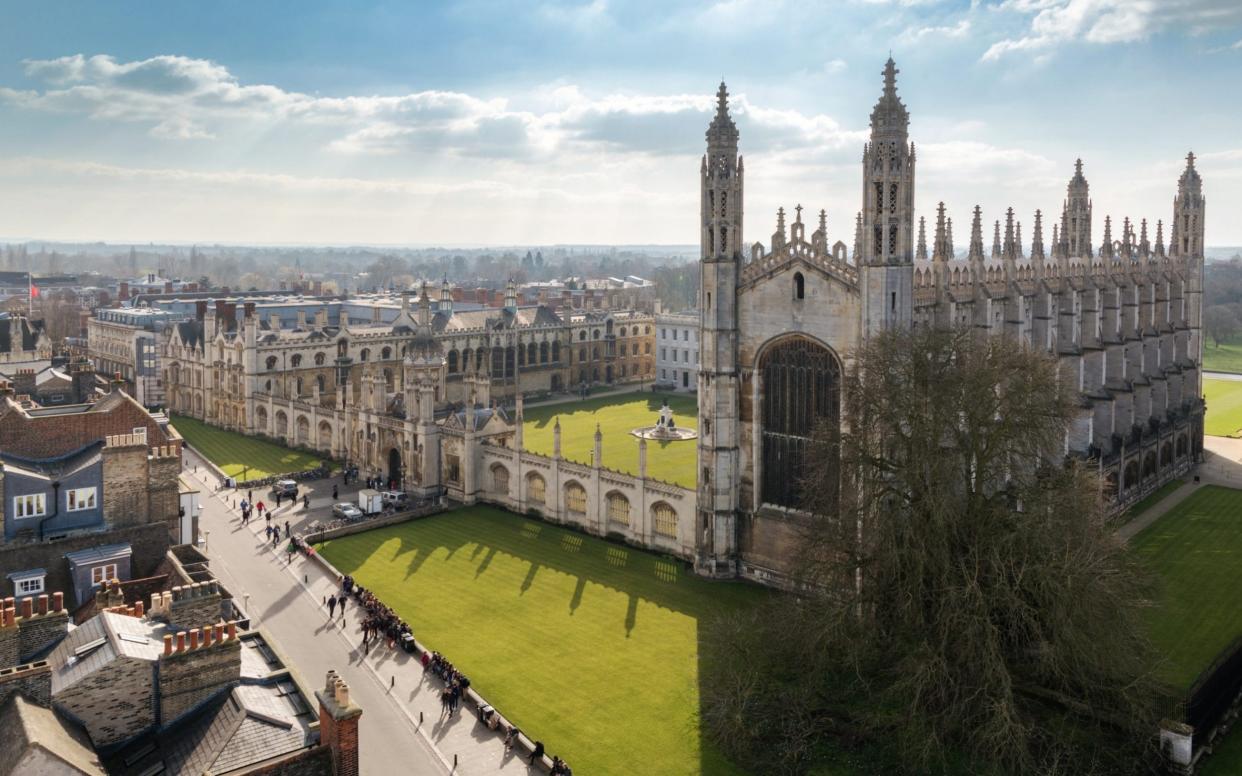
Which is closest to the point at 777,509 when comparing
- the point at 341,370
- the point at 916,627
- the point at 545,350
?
the point at 916,627

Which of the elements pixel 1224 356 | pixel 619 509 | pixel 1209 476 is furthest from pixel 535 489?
pixel 1224 356

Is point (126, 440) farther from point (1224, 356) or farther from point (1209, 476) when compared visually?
point (1224, 356)

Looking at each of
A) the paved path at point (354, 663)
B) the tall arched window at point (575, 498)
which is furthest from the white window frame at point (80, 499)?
the tall arched window at point (575, 498)

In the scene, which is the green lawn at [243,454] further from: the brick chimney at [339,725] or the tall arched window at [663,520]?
the brick chimney at [339,725]

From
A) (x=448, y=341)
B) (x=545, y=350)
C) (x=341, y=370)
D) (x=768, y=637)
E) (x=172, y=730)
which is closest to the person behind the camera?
(x=172, y=730)

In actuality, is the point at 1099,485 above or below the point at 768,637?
above

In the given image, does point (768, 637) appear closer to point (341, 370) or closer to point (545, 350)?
point (341, 370)

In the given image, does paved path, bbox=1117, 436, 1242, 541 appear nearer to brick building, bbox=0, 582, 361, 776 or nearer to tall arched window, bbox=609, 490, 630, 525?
tall arched window, bbox=609, 490, 630, 525
